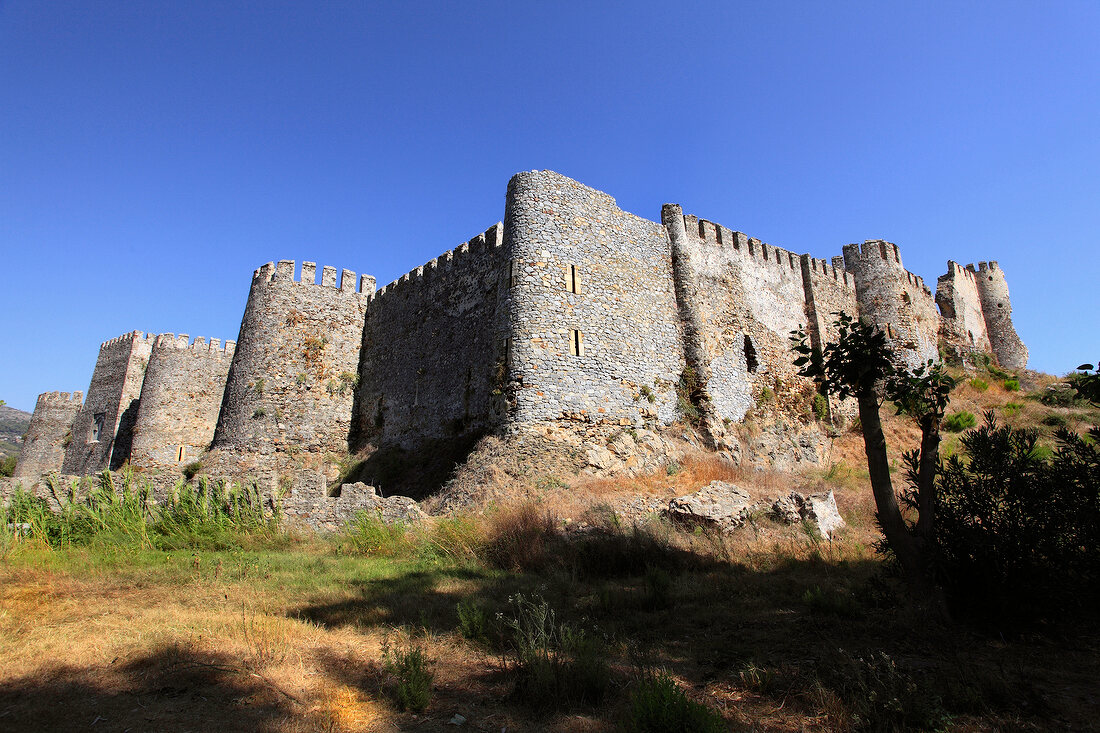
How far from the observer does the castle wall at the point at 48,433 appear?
102 feet

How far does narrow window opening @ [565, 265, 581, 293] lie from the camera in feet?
52.6

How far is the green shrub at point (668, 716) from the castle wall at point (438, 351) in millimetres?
10817

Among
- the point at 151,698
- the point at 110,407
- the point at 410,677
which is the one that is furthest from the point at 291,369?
the point at 410,677

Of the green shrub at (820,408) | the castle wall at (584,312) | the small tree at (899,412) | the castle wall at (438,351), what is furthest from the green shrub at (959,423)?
the castle wall at (438,351)

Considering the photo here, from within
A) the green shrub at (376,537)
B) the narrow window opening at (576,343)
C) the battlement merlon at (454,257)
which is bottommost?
the green shrub at (376,537)

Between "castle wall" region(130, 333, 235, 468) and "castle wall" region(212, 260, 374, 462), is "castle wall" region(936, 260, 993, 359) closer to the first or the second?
"castle wall" region(212, 260, 374, 462)

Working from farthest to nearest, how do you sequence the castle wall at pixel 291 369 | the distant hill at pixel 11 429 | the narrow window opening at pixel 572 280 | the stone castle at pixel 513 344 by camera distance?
the distant hill at pixel 11 429 < the castle wall at pixel 291 369 < the narrow window opening at pixel 572 280 < the stone castle at pixel 513 344

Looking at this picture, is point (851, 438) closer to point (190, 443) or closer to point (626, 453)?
point (626, 453)

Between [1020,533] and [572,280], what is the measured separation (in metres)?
11.9

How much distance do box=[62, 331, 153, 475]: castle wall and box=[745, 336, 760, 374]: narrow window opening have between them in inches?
1092

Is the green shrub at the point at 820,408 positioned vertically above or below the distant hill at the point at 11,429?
below

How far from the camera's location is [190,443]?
25.0m

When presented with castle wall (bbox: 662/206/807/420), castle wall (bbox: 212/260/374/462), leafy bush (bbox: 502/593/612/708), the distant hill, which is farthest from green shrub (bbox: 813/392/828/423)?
the distant hill

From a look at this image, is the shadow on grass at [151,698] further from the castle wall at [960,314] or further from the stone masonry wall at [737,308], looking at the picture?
the castle wall at [960,314]
